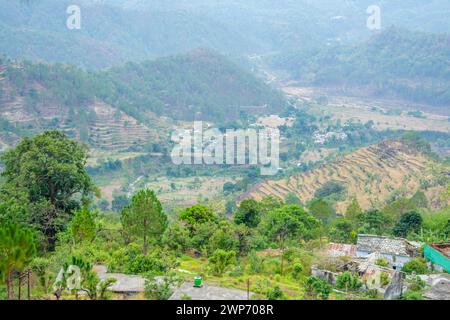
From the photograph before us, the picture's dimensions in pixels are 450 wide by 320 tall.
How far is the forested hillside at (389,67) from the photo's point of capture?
7744 cm

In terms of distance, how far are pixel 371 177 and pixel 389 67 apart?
181 feet

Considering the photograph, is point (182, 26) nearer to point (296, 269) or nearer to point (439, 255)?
point (439, 255)

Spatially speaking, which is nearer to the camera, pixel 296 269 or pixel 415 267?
pixel 296 269

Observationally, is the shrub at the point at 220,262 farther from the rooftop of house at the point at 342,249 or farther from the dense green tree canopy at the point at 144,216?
the rooftop of house at the point at 342,249

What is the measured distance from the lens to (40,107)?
47719 mm

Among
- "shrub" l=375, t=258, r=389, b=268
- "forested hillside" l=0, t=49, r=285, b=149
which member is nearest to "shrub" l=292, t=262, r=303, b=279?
"shrub" l=375, t=258, r=389, b=268

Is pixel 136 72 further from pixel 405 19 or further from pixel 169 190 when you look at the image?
pixel 405 19

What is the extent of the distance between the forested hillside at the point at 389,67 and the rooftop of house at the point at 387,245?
62.0m

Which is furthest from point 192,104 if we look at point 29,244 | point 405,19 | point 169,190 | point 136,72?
point 405,19

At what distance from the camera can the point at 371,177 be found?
31.9m

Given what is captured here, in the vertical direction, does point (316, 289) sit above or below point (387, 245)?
above

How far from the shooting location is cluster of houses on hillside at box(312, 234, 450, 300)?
10656mm

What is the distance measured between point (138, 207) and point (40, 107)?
37945mm

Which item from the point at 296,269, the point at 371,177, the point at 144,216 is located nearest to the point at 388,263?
the point at 296,269
